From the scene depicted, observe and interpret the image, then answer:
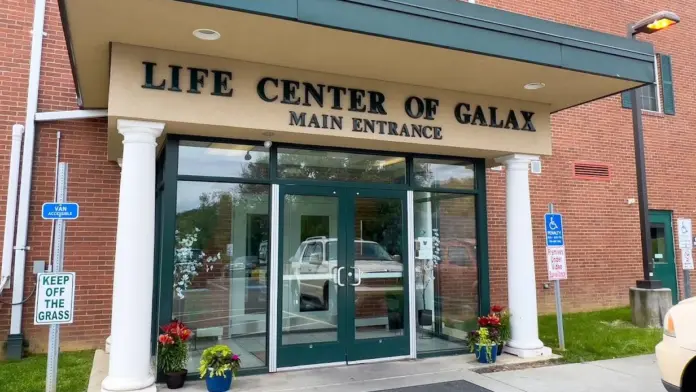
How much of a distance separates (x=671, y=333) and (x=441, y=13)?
12.5 feet

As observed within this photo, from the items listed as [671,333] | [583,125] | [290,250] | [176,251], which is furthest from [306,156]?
[583,125]

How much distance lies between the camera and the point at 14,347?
7242 millimetres

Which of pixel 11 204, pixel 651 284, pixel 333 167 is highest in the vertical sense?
pixel 333 167

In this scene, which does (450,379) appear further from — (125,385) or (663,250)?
(663,250)

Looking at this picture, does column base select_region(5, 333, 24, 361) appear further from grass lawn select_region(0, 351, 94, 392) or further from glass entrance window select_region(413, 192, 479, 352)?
glass entrance window select_region(413, 192, 479, 352)

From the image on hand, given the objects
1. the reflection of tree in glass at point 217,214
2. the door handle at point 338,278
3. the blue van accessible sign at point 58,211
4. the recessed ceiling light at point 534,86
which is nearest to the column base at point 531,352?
the door handle at point 338,278

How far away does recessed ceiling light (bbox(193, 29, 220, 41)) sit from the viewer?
5.20m

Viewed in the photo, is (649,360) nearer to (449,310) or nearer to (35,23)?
(449,310)

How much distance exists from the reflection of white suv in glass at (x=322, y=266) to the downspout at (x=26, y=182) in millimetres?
3934

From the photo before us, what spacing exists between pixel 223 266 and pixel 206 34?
283 centimetres

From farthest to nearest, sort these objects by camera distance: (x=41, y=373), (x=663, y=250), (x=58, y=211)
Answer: (x=663, y=250) < (x=41, y=373) < (x=58, y=211)

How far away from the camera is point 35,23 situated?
7.89 m

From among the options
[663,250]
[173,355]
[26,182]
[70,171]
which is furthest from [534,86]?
[663,250]

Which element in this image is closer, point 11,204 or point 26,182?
point 11,204
